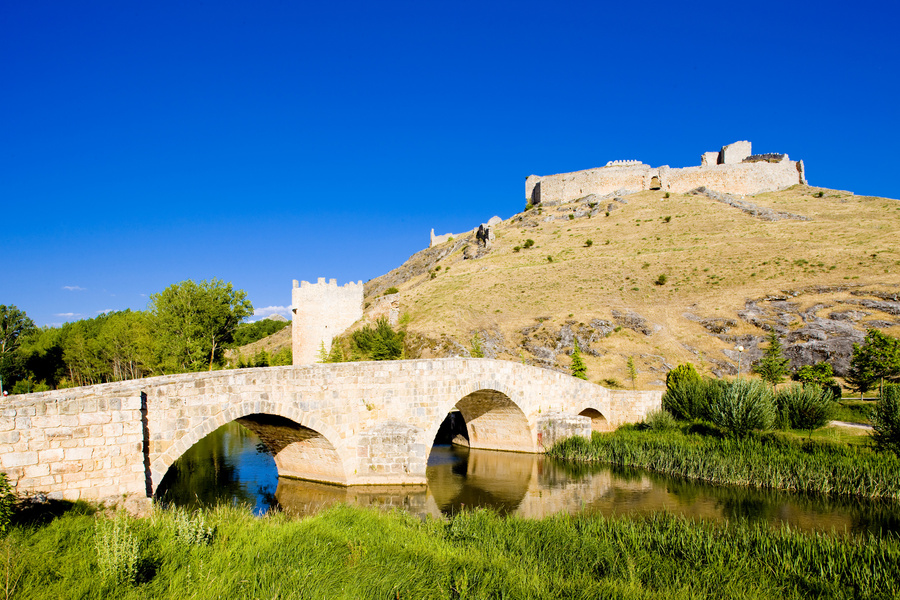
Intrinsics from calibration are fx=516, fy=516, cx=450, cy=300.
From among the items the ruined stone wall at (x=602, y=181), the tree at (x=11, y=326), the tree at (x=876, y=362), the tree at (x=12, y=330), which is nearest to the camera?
the tree at (x=876, y=362)

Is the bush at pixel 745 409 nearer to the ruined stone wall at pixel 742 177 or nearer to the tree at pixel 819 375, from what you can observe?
the tree at pixel 819 375

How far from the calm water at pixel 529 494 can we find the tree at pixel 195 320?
16.7 m

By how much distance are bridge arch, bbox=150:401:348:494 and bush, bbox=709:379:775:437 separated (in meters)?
13.3

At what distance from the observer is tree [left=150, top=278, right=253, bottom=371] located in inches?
1353

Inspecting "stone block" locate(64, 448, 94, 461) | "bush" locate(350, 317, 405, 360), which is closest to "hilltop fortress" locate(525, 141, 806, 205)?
"bush" locate(350, 317, 405, 360)

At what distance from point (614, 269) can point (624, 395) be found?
2474cm

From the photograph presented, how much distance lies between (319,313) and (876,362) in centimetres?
3119

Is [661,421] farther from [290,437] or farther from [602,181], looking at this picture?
[602,181]

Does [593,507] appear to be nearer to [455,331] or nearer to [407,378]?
[407,378]

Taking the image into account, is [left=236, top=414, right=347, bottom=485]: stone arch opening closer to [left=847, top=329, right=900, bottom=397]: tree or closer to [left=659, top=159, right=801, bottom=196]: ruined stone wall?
[left=847, top=329, right=900, bottom=397]: tree

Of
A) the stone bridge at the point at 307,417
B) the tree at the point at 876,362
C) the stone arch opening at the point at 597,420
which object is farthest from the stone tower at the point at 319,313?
the tree at the point at 876,362

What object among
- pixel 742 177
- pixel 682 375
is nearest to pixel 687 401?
pixel 682 375

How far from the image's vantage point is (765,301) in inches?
1447

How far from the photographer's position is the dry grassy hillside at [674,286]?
33.2 meters
